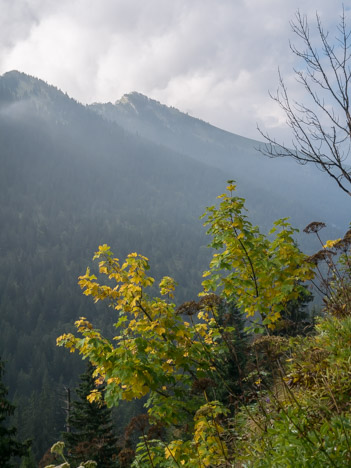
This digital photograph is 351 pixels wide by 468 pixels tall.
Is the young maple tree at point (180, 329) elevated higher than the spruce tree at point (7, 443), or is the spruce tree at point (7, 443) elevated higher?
the young maple tree at point (180, 329)

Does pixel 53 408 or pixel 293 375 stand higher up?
pixel 293 375

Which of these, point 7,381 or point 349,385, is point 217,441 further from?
point 7,381

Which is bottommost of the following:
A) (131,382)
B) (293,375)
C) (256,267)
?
(131,382)

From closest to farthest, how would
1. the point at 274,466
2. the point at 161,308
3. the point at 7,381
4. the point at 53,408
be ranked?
1. the point at 274,466
2. the point at 161,308
3. the point at 53,408
4. the point at 7,381

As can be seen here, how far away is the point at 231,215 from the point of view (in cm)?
511

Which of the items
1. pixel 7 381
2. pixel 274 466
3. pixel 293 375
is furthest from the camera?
pixel 7 381

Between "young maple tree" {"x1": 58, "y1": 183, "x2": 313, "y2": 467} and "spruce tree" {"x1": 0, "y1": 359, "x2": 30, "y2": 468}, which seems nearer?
"young maple tree" {"x1": 58, "y1": 183, "x2": 313, "y2": 467}

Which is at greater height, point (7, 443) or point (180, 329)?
point (180, 329)

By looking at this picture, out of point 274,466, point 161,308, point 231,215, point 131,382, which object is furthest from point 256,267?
point 274,466

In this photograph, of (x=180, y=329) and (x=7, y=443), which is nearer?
(x=180, y=329)

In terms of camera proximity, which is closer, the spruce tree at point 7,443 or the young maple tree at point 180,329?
the young maple tree at point 180,329

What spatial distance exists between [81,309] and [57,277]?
49310 millimetres

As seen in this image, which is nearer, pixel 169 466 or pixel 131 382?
pixel 131 382

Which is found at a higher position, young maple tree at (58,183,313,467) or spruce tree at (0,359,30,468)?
young maple tree at (58,183,313,467)
